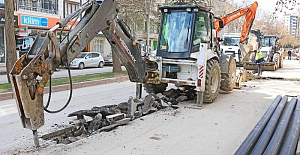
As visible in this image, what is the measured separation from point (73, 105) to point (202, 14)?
15.8ft

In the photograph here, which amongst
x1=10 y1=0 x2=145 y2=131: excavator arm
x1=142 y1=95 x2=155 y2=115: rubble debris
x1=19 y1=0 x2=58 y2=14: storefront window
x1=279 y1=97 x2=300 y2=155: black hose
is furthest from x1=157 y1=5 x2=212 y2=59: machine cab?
x1=19 y1=0 x2=58 y2=14: storefront window

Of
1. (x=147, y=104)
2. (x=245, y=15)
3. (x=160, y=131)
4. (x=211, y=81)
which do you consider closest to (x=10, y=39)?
(x=147, y=104)

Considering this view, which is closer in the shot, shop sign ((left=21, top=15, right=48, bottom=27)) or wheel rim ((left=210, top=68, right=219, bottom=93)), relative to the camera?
wheel rim ((left=210, top=68, right=219, bottom=93))

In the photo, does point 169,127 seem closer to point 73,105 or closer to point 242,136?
point 242,136

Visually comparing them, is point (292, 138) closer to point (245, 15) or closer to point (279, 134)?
point (279, 134)

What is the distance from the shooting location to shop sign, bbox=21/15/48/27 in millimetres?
25780

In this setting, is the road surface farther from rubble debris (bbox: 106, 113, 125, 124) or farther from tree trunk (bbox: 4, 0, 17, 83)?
tree trunk (bbox: 4, 0, 17, 83)

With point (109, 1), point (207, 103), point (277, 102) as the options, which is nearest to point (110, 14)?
point (109, 1)

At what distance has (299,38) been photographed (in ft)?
250

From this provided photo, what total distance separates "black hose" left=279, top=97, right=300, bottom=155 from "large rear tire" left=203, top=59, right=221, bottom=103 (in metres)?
2.50

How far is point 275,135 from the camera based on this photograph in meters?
5.98

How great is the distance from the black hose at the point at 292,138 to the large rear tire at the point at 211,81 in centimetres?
250

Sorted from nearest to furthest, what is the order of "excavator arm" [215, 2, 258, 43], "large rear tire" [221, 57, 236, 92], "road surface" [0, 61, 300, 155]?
1. "road surface" [0, 61, 300, 155]
2. "large rear tire" [221, 57, 236, 92]
3. "excavator arm" [215, 2, 258, 43]

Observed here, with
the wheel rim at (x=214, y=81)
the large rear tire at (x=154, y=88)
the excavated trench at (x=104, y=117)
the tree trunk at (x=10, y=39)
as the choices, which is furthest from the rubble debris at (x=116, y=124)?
the tree trunk at (x=10, y=39)
